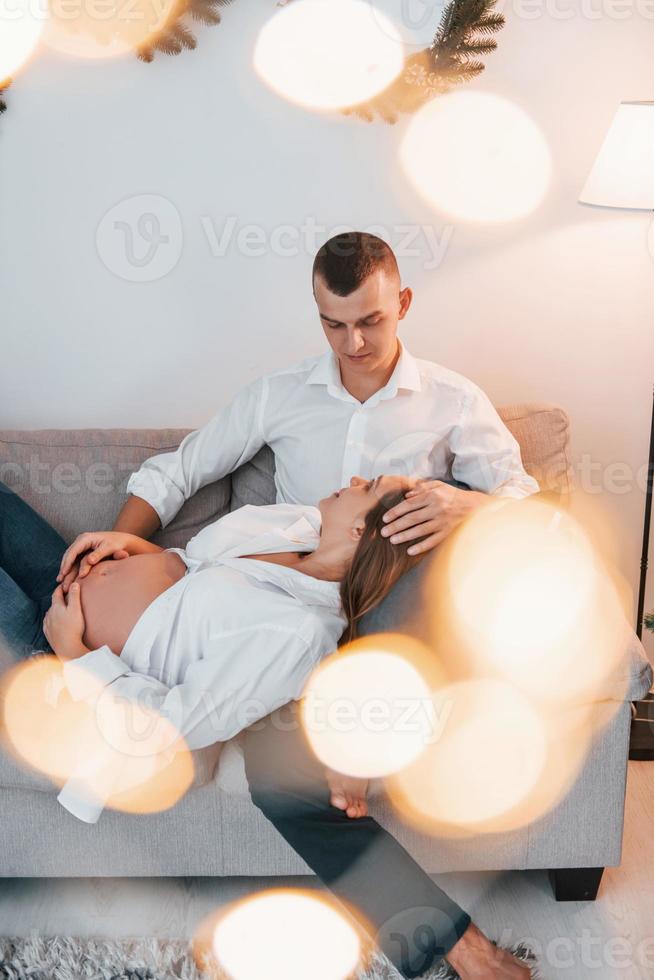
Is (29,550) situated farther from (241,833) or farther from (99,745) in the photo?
(241,833)

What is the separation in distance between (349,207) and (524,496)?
0.89m

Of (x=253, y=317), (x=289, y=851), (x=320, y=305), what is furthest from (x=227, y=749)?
(x=253, y=317)

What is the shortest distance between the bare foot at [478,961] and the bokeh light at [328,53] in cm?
181

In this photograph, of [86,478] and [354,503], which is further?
[86,478]

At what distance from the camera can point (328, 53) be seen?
223 centimetres

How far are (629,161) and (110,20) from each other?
3.99 feet

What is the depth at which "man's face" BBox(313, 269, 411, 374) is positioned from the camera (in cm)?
186

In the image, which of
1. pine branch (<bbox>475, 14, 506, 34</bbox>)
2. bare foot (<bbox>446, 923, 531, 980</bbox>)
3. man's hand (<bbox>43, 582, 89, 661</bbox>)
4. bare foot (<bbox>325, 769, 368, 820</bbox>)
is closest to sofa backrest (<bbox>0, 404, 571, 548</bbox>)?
man's hand (<bbox>43, 582, 89, 661</bbox>)

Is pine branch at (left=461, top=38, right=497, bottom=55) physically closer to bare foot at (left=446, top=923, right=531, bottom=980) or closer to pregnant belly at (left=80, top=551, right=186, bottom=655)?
pregnant belly at (left=80, top=551, right=186, bottom=655)

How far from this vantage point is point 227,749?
1596mm

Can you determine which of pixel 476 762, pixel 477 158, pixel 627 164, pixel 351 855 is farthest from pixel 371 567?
pixel 477 158

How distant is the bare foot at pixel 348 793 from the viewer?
145 centimetres

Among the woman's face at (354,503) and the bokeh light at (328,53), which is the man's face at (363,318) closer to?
the woman's face at (354,503)

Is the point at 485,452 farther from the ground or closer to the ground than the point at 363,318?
closer to the ground
